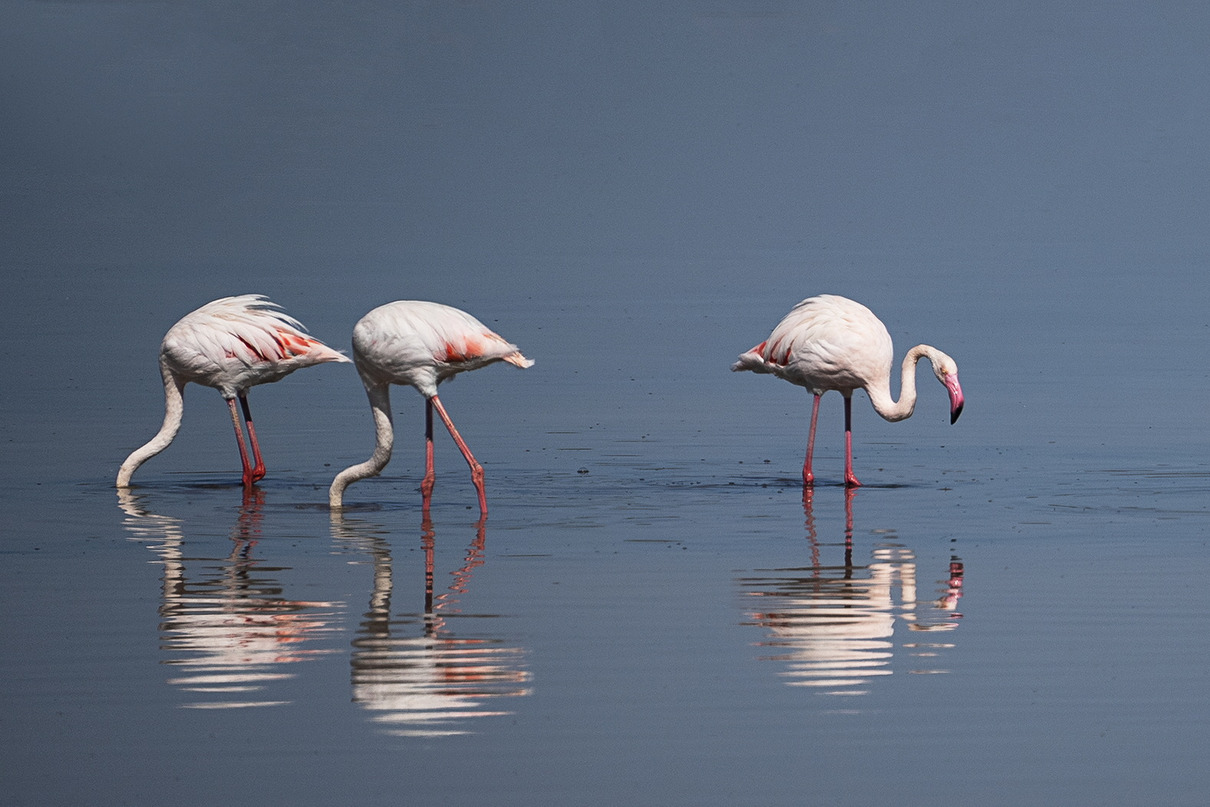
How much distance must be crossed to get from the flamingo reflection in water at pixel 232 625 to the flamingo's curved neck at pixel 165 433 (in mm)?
2278

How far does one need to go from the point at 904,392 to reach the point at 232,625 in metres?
6.31

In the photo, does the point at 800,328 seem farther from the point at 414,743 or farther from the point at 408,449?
the point at 414,743

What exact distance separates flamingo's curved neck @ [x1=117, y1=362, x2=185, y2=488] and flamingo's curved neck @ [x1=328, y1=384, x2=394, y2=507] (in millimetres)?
1422

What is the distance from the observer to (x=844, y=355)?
13633 millimetres

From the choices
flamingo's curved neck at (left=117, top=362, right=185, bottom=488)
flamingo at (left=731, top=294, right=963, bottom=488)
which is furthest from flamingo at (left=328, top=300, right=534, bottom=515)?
flamingo at (left=731, top=294, right=963, bottom=488)

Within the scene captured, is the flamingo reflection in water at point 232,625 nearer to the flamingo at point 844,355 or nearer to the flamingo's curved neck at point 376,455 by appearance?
the flamingo's curved neck at point 376,455

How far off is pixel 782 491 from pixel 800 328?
66.8 inches

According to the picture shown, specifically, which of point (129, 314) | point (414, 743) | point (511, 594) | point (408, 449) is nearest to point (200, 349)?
point (408, 449)

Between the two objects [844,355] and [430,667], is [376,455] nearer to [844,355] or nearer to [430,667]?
[844,355]

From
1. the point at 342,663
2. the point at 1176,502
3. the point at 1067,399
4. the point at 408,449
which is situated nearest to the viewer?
the point at 342,663

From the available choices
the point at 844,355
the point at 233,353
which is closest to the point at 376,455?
the point at 233,353

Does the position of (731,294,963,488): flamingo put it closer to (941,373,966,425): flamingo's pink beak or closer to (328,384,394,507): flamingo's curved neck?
(941,373,966,425): flamingo's pink beak

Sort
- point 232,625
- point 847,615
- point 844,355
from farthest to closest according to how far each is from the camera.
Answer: point 844,355, point 847,615, point 232,625

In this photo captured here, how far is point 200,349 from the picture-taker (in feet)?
44.2
